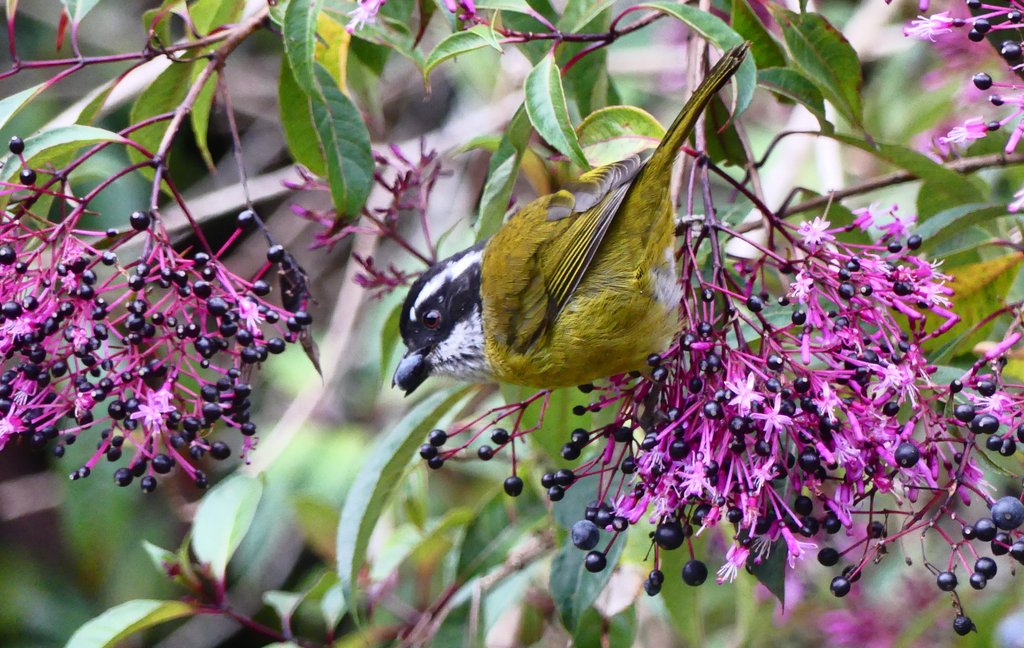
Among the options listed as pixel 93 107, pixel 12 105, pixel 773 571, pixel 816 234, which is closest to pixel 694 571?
pixel 773 571

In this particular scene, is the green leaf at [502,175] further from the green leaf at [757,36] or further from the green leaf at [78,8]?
the green leaf at [78,8]

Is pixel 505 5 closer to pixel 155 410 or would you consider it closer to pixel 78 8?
pixel 78 8

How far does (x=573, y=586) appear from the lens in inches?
92.4

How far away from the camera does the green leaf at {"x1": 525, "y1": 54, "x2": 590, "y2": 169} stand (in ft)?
6.15

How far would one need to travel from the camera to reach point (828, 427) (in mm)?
1677

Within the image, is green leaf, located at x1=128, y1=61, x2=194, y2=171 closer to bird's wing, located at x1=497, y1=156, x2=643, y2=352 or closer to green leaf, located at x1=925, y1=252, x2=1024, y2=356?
bird's wing, located at x1=497, y1=156, x2=643, y2=352

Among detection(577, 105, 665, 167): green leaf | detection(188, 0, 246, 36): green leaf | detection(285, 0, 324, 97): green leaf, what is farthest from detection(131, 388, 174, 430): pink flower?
detection(188, 0, 246, 36): green leaf

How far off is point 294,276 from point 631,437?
754 millimetres

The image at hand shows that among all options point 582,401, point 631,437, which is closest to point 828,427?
point 631,437

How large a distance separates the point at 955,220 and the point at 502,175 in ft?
3.30

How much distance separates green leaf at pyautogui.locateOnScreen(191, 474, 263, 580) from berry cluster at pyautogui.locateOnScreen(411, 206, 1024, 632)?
1070 mm

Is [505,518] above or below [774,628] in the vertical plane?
above

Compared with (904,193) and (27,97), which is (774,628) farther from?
(27,97)

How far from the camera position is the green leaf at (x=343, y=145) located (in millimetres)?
2326
